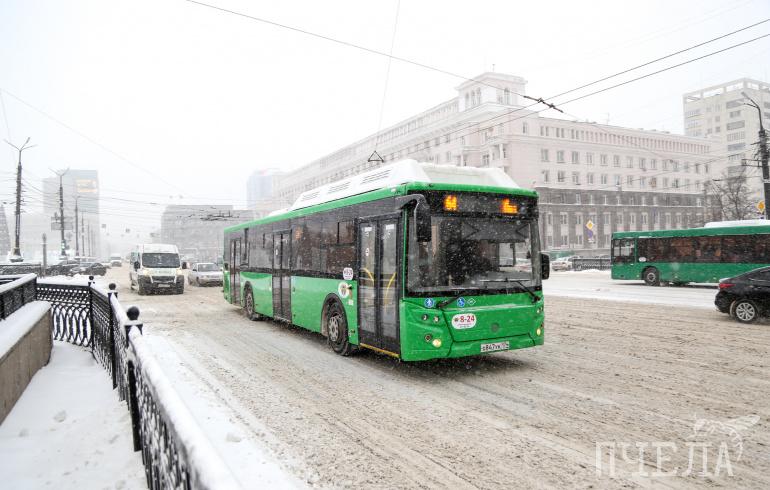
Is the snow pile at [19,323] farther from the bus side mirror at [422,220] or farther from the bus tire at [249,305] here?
the bus tire at [249,305]

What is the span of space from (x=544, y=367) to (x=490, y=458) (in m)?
3.84

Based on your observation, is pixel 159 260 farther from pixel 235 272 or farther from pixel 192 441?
pixel 192 441

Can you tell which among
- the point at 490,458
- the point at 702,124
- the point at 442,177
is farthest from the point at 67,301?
the point at 702,124

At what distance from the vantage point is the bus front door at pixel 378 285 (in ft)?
24.4

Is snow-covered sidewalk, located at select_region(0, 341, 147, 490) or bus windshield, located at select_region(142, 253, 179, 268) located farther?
bus windshield, located at select_region(142, 253, 179, 268)

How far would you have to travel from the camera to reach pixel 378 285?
25.6 ft

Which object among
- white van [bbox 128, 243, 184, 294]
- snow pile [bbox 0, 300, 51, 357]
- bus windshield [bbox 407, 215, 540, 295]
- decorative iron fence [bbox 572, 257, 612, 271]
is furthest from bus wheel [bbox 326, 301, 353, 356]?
decorative iron fence [bbox 572, 257, 612, 271]

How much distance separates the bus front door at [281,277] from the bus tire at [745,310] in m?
11.0

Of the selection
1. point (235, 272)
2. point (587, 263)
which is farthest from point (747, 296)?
point (587, 263)

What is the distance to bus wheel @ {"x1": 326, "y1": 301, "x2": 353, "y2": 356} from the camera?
890 centimetres

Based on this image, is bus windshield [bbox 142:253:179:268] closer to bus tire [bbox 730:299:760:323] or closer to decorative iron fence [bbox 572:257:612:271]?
bus tire [bbox 730:299:760:323]

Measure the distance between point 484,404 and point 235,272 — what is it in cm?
1150

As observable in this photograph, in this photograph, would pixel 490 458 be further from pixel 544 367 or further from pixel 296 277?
pixel 296 277

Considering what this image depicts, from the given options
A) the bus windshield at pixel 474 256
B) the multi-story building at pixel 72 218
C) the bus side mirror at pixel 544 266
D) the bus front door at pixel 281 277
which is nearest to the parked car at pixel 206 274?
the bus front door at pixel 281 277
